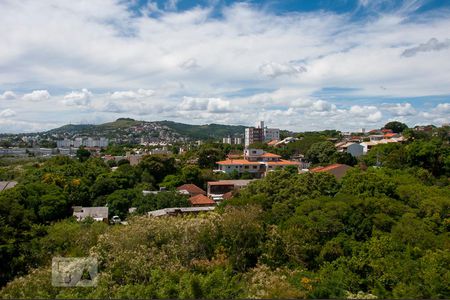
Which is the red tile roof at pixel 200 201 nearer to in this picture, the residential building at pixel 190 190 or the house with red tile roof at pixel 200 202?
the house with red tile roof at pixel 200 202

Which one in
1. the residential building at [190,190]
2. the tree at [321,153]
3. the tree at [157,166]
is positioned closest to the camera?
the residential building at [190,190]

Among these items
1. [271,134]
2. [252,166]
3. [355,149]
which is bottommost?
[252,166]

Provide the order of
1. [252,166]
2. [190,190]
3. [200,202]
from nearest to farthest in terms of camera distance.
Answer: [200,202], [190,190], [252,166]

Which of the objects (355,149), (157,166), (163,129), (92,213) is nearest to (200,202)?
(92,213)

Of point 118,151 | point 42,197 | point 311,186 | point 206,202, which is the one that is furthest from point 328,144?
point 118,151

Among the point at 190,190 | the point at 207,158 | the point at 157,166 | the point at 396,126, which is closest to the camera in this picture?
the point at 190,190

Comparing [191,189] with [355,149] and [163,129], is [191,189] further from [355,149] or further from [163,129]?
[163,129]

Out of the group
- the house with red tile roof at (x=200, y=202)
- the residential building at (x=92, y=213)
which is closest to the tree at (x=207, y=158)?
the house with red tile roof at (x=200, y=202)

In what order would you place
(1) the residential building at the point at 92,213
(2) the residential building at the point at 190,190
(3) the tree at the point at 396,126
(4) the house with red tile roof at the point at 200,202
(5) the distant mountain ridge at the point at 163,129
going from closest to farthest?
(1) the residential building at the point at 92,213
(4) the house with red tile roof at the point at 200,202
(2) the residential building at the point at 190,190
(3) the tree at the point at 396,126
(5) the distant mountain ridge at the point at 163,129

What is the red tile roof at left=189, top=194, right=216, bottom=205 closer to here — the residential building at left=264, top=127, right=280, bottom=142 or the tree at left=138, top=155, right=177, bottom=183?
the tree at left=138, top=155, right=177, bottom=183

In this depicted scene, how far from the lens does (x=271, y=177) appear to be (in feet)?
70.6

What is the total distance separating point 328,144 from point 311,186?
25104mm

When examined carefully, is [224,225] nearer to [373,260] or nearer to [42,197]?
[373,260]

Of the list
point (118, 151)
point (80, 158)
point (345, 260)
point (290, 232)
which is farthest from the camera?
point (118, 151)
